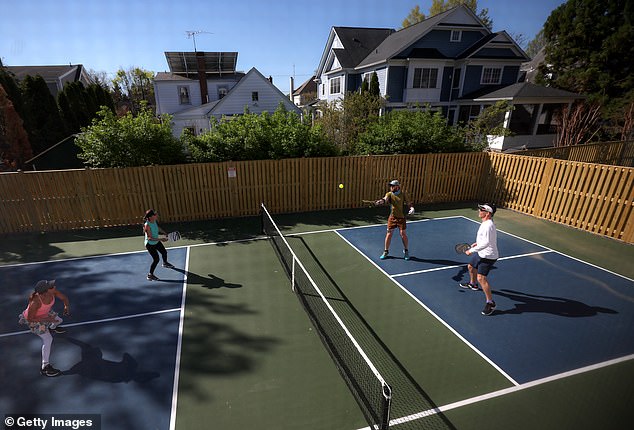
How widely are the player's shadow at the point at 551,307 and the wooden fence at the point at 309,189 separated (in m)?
5.10

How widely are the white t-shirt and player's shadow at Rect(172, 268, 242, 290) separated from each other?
5.29 m

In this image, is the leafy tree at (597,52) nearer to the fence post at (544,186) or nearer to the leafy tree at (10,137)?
the fence post at (544,186)

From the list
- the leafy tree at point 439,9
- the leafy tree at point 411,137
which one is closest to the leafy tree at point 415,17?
the leafy tree at point 439,9

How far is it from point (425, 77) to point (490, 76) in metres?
6.01

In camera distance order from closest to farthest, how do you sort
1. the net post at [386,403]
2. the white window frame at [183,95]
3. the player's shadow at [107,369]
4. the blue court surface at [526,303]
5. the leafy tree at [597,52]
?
the net post at [386,403]
the player's shadow at [107,369]
the blue court surface at [526,303]
the leafy tree at [597,52]
the white window frame at [183,95]

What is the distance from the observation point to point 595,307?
21.4 feet

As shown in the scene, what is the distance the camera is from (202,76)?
29594 millimetres

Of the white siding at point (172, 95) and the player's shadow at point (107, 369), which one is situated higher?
the white siding at point (172, 95)

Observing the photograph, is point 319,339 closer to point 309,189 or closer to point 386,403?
point 386,403

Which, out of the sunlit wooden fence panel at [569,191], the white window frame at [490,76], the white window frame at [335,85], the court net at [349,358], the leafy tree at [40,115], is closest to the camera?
the court net at [349,358]

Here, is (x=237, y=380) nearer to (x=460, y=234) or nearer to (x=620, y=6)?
(x=460, y=234)

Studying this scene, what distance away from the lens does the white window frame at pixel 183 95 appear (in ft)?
98.7

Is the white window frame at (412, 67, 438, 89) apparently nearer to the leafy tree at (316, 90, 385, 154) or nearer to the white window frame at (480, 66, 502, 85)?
the white window frame at (480, 66, 502, 85)

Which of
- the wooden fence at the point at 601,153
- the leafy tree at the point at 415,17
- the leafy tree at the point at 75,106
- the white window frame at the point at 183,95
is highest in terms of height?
the leafy tree at the point at 415,17
